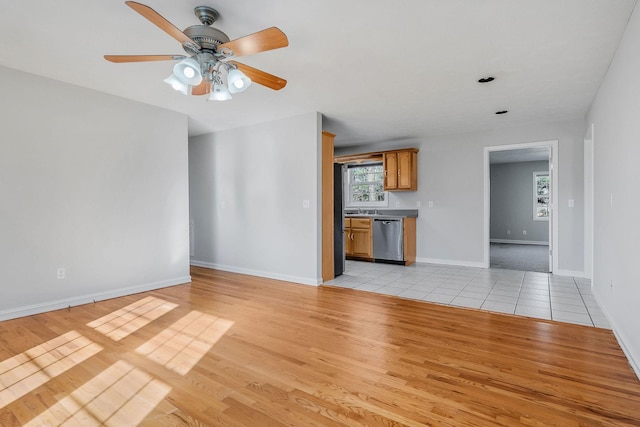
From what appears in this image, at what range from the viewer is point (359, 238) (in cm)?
626

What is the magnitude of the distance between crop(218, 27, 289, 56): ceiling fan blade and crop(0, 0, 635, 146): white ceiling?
0.87ft

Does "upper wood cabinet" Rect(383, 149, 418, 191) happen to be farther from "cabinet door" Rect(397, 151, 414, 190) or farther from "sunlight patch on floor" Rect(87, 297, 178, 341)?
"sunlight patch on floor" Rect(87, 297, 178, 341)

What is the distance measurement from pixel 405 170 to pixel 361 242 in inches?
61.9

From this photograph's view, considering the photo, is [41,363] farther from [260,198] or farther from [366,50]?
[366,50]

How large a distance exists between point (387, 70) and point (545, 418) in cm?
282

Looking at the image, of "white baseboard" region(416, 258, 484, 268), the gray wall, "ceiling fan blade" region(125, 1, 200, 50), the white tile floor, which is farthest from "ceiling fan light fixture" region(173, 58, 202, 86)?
the gray wall

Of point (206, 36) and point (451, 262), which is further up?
point (206, 36)

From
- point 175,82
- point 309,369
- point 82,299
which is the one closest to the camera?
point 309,369

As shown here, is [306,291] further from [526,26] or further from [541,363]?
[526,26]

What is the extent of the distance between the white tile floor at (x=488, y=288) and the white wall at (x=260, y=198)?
0.83 meters

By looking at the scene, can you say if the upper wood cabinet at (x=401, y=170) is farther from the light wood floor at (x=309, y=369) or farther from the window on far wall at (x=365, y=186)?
the light wood floor at (x=309, y=369)

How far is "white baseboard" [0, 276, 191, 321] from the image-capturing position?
10.1 feet

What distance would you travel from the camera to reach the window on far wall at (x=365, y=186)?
6.89m

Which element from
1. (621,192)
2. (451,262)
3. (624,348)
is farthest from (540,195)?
(624,348)
